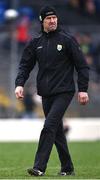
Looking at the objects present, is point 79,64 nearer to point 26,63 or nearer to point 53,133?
point 26,63

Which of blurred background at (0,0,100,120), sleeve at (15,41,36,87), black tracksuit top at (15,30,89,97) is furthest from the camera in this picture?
blurred background at (0,0,100,120)

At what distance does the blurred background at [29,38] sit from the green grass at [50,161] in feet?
11.0

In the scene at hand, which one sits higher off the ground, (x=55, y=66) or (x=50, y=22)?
(x=50, y=22)

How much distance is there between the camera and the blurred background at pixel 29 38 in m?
23.1

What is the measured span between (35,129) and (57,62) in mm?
13083

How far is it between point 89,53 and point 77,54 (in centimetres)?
1413

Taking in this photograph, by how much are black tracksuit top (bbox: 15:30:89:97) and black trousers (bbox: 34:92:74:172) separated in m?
0.12

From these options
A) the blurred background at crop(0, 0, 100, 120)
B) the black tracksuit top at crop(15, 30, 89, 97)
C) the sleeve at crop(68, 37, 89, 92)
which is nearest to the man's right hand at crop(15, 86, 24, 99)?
the black tracksuit top at crop(15, 30, 89, 97)

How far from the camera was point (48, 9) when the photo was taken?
1043 cm

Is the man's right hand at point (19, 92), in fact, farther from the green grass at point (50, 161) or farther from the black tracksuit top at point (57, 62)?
the green grass at point (50, 161)

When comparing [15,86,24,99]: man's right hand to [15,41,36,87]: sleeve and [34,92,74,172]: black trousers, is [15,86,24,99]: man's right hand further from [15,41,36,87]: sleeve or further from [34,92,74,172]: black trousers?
[34,92,74,172]: black trousers

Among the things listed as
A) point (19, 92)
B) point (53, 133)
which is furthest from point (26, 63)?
point (53, 133)

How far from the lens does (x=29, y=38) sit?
24328mm

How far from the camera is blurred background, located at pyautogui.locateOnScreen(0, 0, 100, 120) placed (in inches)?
909
